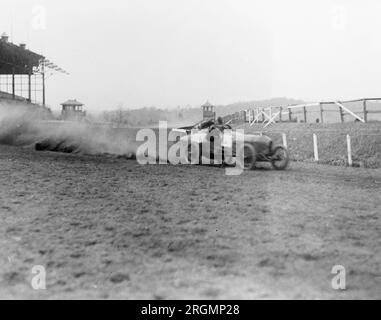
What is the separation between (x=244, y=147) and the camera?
12250mm

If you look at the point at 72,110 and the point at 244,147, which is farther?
the point at 72,110

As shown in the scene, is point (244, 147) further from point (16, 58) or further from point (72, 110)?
point (72, 110)

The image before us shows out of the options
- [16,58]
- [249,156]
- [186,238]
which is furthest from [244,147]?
[16,58]

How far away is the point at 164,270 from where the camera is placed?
4094mm

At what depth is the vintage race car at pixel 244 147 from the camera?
40.2 feet

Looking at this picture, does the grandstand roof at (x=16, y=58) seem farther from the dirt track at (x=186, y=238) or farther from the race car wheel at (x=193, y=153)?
the dirt track at (x=186, y=238)

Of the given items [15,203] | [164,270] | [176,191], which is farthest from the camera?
[176,191]

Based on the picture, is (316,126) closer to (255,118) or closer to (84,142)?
(255,118)

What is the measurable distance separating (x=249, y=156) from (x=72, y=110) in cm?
4500

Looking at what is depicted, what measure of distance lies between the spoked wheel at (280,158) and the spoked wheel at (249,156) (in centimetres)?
74

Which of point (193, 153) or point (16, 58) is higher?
point (16, 58)

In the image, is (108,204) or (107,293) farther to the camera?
(108,204)
